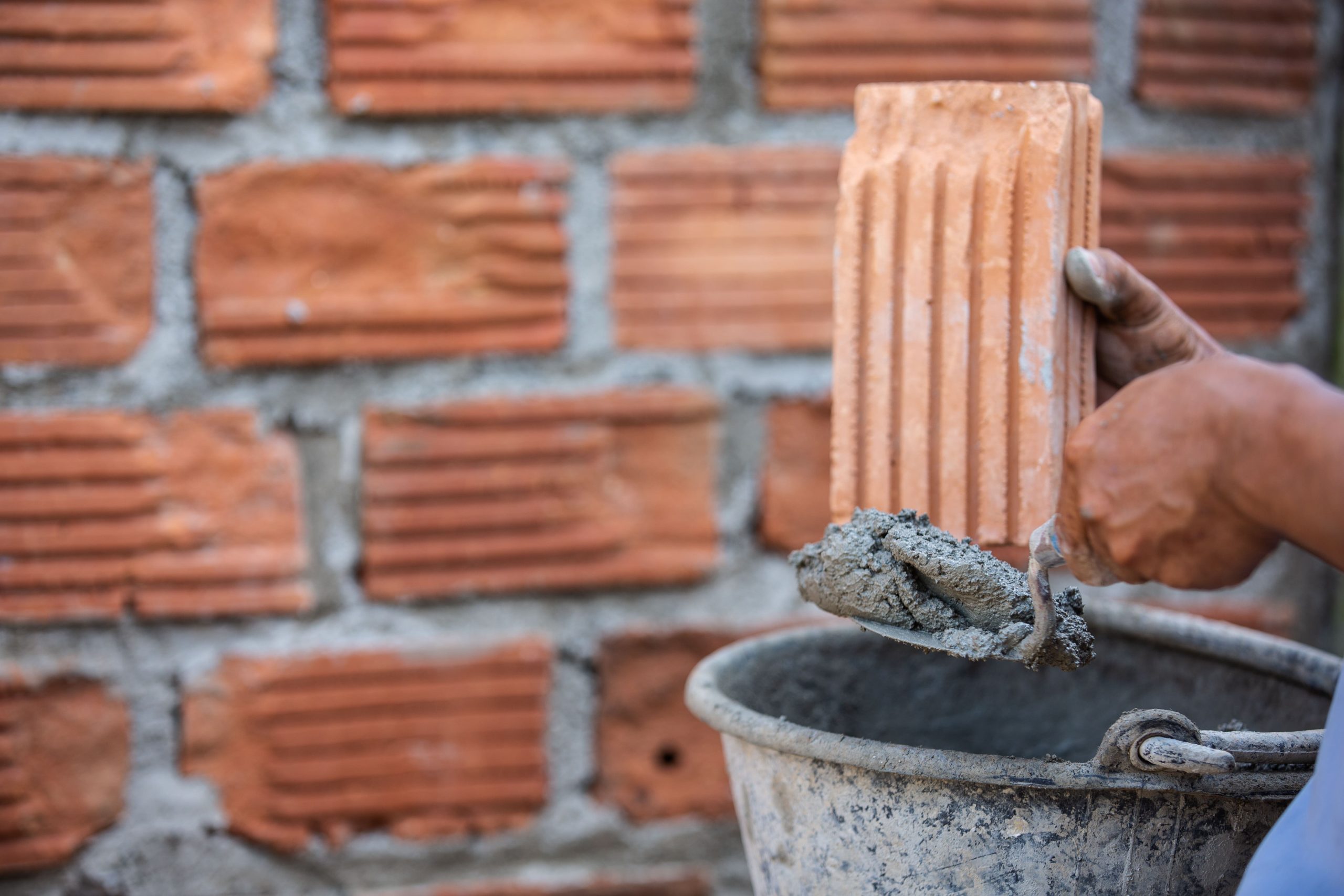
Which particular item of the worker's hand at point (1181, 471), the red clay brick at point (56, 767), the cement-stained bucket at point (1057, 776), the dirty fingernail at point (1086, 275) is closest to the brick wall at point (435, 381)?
the red clay brick at point (56, 767)

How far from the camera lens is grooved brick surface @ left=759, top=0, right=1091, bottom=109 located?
53.8 inches

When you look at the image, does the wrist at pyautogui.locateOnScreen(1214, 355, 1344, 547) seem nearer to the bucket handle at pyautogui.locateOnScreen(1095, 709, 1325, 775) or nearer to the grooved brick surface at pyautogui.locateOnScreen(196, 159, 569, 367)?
the bucket handle at pyautogui.locateOnScreen(1095, 709, 1325, 775)

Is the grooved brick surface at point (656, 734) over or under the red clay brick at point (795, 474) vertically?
under

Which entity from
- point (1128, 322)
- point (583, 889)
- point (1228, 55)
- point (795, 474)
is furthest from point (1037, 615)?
point (1228, 55)

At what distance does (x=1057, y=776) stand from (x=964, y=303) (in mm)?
394

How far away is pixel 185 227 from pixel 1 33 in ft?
0.97

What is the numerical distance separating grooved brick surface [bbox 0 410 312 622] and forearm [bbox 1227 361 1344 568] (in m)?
1.08

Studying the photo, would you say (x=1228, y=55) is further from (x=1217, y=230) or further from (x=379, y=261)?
(x=379, y=261)

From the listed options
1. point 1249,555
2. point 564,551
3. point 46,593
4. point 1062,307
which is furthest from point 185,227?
point 1249,555

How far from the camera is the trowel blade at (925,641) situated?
0.79 metres

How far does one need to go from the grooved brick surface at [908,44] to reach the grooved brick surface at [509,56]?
0.12m

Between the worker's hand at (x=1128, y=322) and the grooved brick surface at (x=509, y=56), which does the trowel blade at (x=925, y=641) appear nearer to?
the worker's hand at (x=1128, y=322)

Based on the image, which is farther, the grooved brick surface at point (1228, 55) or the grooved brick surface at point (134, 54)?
the grooved brick surface at point (1228, 55)

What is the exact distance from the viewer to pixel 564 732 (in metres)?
1.41
